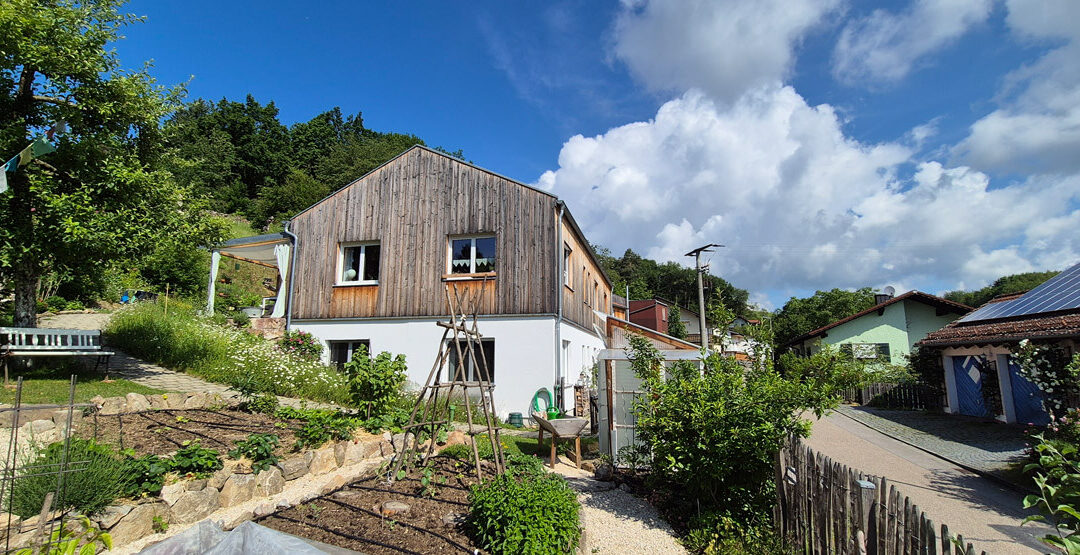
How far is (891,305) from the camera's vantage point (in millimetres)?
25656

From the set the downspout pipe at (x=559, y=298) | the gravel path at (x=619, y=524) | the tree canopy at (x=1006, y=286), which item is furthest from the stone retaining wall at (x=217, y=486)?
the tree canopy at (x=1006, y=286)

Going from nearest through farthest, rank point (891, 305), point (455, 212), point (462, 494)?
point (462, 494), point (455, 212), point (891, 305)

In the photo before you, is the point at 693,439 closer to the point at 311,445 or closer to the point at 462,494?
the point at 462,494

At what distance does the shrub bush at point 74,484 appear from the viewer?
4.22 meters

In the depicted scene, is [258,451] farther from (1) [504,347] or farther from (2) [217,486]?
(1) [504,347]

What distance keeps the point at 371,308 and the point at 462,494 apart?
9067 millimetres

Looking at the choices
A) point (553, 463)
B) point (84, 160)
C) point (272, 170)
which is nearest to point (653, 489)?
point (553, 463)

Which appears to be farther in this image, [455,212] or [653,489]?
[455,212]

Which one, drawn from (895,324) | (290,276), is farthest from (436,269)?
(895,324)

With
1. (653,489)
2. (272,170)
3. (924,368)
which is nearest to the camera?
(653,489)

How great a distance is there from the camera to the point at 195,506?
5012 millimetres

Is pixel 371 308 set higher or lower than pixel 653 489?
higher

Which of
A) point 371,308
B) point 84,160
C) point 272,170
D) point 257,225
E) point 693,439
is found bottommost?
point 693,439

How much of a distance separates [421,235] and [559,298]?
174 inches
